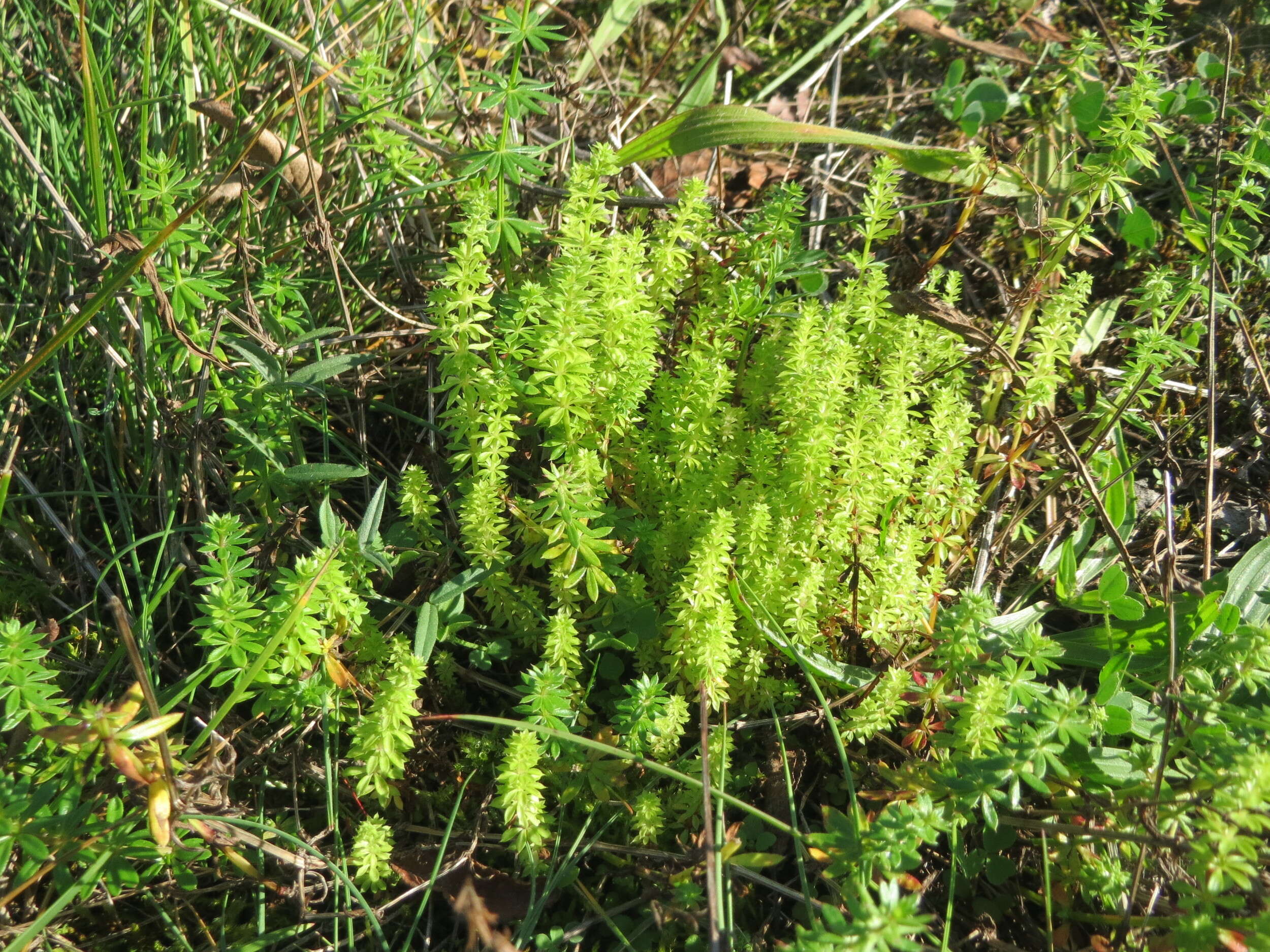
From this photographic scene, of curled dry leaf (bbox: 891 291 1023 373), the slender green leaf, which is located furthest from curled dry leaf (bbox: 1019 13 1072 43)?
the slender green leaf

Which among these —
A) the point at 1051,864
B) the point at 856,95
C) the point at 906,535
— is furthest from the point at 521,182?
the point at 1051,864

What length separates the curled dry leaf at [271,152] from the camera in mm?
2398

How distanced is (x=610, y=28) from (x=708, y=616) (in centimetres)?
242

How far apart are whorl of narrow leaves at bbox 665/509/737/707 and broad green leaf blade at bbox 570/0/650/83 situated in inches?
82.5

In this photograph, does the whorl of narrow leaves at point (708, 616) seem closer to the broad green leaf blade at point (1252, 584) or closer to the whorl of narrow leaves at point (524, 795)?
the whorl of narrow leaves at point (524, 795)

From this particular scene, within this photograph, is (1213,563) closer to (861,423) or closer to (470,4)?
(861,423)

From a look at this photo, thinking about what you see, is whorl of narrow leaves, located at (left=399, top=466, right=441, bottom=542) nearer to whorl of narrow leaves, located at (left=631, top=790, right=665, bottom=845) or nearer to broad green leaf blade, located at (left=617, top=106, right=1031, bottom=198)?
whorl of narrow leaves, located at (left=631, top=790, right=665, bottom=845)

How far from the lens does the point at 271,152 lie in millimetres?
2506

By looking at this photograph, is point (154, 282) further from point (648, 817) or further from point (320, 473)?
point (648, 817)

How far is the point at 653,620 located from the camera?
2176mm

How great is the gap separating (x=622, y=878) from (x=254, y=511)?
1308mm

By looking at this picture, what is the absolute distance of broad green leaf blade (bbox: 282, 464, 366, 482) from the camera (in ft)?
6.75

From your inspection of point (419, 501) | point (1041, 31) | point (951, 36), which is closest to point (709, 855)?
point (419, 501)

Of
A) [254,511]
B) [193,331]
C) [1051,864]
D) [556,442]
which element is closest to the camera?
[1051,864]
